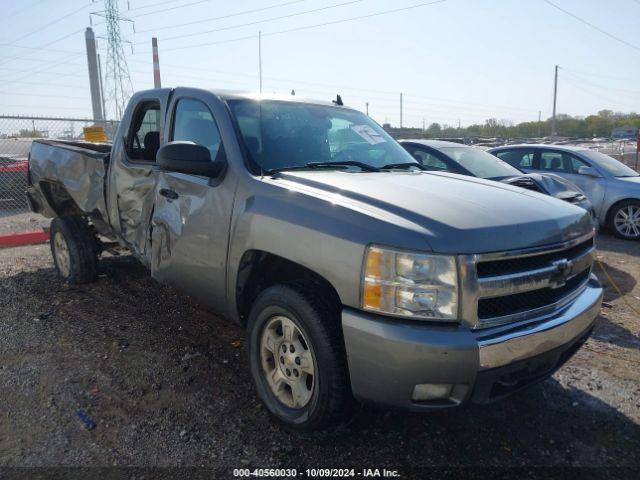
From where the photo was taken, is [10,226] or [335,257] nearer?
[335,257]

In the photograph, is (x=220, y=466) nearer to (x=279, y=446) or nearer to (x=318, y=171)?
(x=279, y=446)

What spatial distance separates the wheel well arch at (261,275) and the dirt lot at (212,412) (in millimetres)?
623

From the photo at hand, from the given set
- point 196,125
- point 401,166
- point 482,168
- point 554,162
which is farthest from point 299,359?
point 554,162

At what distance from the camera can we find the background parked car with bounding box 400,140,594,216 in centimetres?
662

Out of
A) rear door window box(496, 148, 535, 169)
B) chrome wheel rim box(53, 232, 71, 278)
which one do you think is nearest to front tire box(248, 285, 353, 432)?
chrome wheel rim box(53, 232, 71, 278)

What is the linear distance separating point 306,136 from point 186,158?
91 centimetres

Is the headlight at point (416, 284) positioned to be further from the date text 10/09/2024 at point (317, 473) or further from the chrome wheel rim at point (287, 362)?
the date text 10/09/2024 at point (317, 473)

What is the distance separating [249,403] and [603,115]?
243ft

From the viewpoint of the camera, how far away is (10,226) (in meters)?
9.03

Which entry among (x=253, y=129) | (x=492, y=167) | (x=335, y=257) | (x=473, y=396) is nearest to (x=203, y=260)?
(x=253, y=129)

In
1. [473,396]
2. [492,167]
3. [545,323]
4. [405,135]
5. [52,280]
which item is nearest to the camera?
[473,396]

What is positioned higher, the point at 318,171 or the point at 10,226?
the point at 318,171

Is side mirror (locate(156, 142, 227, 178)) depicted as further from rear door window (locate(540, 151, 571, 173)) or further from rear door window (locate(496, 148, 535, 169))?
rear door window (locate(540, 151, 571, 173))

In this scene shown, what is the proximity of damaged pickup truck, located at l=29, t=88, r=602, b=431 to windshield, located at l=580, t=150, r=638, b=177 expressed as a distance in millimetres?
6557
